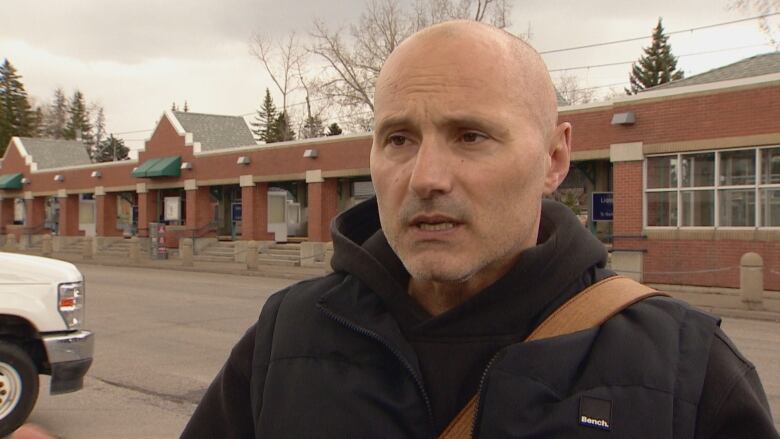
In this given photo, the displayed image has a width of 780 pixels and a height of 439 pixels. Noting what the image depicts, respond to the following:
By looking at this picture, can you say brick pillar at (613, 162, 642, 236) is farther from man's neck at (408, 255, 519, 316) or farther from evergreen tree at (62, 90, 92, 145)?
evergreen tree at (62, 90, 92, 145)

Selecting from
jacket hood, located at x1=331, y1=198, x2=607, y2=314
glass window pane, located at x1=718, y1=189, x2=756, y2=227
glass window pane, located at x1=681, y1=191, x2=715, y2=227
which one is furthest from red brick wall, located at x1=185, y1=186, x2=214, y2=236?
jacket hood, located at x1=331, y1=198, x2=607, y2=314

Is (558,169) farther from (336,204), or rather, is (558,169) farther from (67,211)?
(67,211)

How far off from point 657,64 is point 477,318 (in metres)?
71.1

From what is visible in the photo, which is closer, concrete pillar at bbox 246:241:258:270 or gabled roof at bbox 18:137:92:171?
concrete pillar at bbox 246:241:258:270

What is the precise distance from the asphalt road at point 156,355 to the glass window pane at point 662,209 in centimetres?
618

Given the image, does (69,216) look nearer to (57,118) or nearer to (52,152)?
(52,152)

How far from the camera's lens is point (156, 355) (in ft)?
32.5

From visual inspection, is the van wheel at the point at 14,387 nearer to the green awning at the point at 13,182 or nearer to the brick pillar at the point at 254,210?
the brick pillar at the point at 254,210

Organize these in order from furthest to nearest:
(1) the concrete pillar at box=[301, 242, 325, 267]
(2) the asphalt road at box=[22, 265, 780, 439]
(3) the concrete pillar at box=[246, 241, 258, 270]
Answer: (1) the concrete pillar at box=[301, 242, 325, 267]
(3) the concrete pillar at box=[246, 241, 258, 270]
(2) the asphalt road at box=[22, 265, 780, 439]

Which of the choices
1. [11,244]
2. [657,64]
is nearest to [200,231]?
[11,244]

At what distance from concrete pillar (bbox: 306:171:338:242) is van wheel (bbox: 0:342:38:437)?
2297cm

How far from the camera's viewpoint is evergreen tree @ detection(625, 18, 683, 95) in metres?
66.1

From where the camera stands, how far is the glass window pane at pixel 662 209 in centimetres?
1952

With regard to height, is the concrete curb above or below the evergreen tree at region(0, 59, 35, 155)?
below
